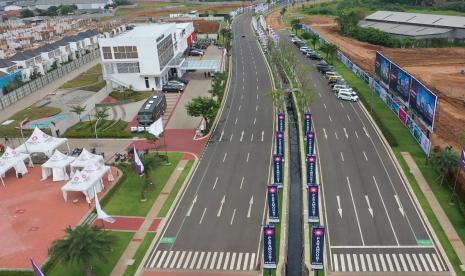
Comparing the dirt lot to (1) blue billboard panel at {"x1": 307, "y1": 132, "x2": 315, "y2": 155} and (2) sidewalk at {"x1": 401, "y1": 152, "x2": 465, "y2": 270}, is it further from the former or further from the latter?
(1) blue billboard panel at {"x1": 307, "y1": 132, "x2": 315, "y2": 155}

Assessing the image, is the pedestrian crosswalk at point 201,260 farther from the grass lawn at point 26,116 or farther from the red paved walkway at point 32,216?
the grass lawn at point 26,116

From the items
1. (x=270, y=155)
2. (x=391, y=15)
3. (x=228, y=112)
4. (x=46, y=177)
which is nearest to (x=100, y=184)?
(x=46, y=177)

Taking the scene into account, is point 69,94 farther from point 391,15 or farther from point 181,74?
point 391,15

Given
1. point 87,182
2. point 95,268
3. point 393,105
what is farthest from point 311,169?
point 393,105

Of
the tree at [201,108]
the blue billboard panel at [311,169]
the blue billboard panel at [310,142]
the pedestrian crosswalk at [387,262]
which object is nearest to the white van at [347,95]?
the blue billboard panel at [310,142]

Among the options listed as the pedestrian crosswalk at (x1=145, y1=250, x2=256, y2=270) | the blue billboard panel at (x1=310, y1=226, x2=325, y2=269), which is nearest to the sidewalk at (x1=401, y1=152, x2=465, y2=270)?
the blue billboard panel at (x1=310, y1=226, x2=325, y2=269)

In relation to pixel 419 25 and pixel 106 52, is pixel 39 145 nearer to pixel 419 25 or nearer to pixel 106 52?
pixel 106 52
